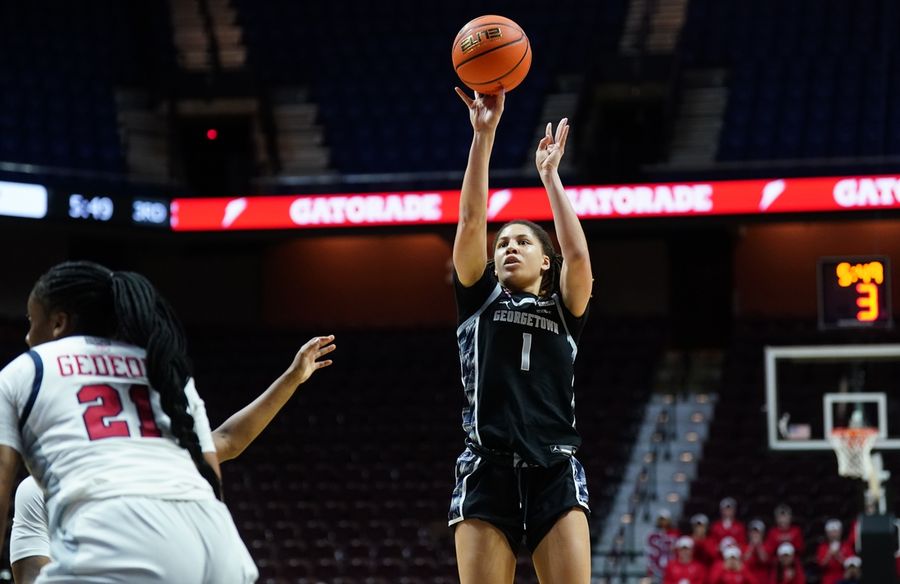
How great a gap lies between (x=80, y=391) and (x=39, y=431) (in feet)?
0.42

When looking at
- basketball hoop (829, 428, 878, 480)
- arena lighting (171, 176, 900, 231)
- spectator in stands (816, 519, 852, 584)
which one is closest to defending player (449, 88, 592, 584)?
basketball hoop (829, 428, 878, 480)

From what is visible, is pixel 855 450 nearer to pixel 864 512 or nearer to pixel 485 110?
pixel 864 512

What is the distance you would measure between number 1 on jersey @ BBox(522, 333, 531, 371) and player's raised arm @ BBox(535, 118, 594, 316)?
203mm

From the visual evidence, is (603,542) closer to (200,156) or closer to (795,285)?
(795,285)

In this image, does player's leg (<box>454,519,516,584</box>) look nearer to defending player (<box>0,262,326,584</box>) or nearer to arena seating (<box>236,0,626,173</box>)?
defending player (<box>0,262,326,584</box>)

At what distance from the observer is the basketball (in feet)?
17.7

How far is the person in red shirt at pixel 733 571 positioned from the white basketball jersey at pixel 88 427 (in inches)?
417

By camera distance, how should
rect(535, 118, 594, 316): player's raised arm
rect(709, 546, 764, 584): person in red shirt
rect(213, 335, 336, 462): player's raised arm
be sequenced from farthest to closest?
rect(709, 546, 764, 584): person in red shirt
rect(535, 118, 594, 316): player's raised arm
rect(213, 335, 336, 462): player's raised arm

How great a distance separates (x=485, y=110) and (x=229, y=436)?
156 centimetres

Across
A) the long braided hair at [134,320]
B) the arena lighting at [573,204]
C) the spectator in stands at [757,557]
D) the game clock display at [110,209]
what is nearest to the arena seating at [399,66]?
the arena lighting at [573,204]

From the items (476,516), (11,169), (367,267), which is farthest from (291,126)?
(476,516)

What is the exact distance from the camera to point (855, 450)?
42.1ft

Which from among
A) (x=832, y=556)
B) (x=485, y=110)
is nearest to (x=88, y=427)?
(x=485, y=110)

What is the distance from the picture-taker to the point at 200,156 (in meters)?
19.5
